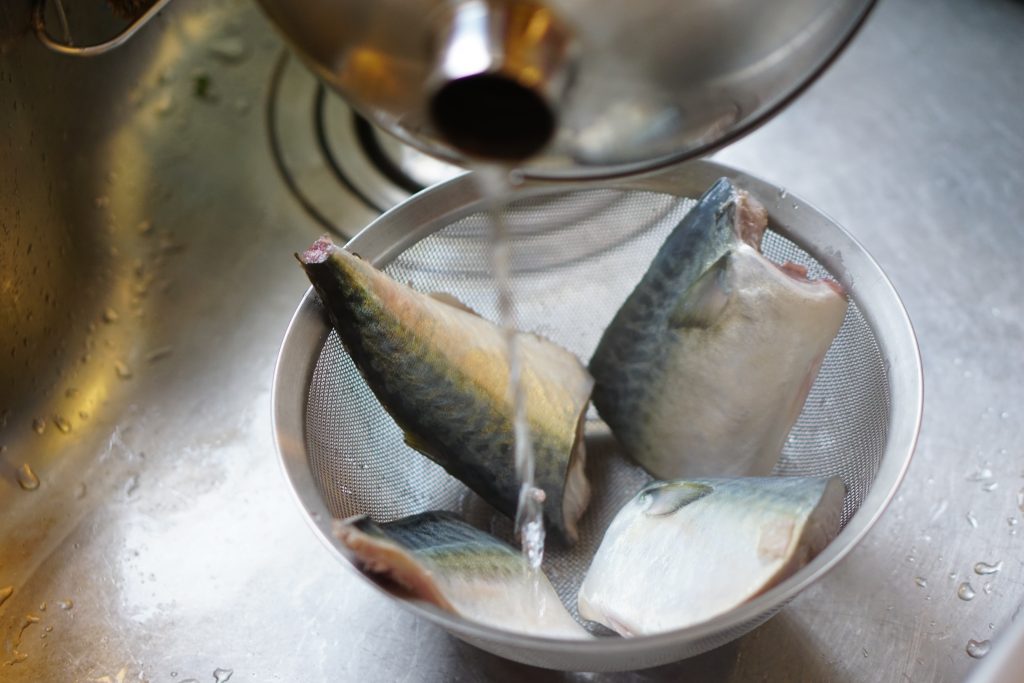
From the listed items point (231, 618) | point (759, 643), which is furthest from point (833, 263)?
point (231, 618)

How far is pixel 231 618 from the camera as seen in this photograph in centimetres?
84

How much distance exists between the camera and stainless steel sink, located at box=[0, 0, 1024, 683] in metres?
0.82

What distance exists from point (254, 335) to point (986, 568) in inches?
30.2

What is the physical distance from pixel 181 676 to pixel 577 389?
43 centimetres

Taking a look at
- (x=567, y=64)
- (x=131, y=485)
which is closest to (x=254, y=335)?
(x=131, y=485)

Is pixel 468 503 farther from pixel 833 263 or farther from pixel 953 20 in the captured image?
pixel 953 20

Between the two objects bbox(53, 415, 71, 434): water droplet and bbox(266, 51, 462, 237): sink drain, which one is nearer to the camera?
bbox(53, 415, 71, 434): water droplet

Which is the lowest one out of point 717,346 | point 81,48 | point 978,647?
point 978,647

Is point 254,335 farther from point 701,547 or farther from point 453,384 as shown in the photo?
point 701,547

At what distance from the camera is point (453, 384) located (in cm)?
78

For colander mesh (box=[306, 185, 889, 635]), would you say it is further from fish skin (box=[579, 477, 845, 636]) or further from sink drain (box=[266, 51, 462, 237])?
sink drain (box=[266, 51, 462, 237])

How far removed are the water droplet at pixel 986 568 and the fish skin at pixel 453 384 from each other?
1.20ft

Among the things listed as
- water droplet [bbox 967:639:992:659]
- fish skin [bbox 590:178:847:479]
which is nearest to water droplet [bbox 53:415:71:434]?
fish skin [bbox 590:178:847:479]

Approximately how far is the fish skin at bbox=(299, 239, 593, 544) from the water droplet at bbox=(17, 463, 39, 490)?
0.38m
